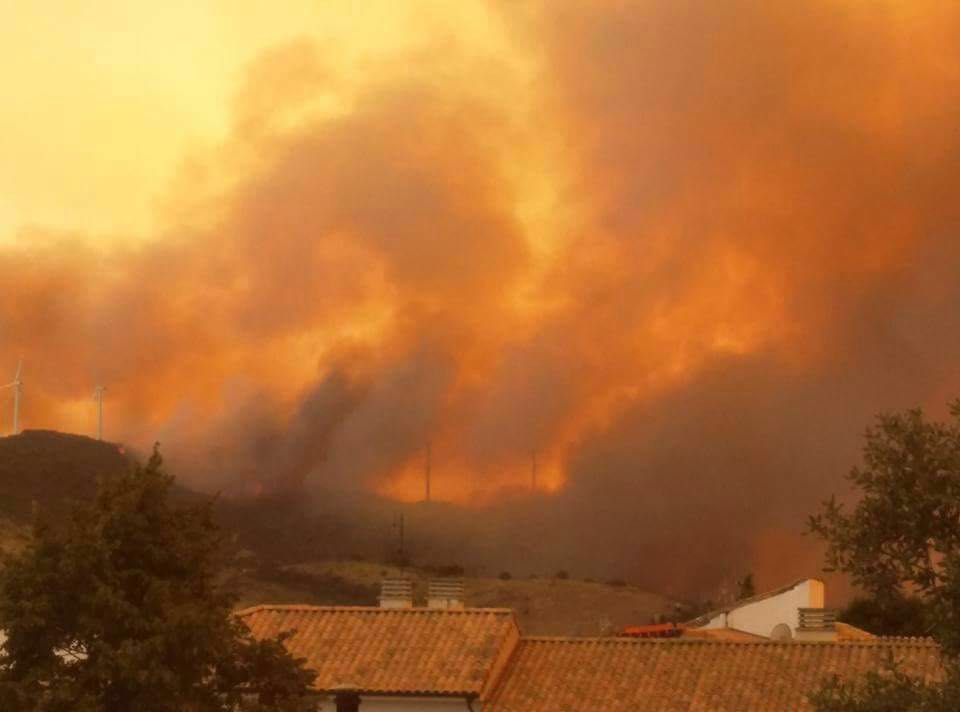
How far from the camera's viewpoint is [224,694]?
44969 millimetres

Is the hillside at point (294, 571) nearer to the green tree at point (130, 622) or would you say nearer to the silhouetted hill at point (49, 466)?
the silhouetted hill at point (49, 466)

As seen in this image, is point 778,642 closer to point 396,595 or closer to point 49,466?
point 396,595

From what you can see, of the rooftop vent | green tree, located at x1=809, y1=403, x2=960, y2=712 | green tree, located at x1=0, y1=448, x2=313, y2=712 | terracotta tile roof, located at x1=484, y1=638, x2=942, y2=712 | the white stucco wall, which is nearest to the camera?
green tree, located at x1=809, y1=403, x2=960, y2=712

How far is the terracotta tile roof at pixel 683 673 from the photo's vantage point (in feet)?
181

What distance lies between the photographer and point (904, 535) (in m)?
29.4

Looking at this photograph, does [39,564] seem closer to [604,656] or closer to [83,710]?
[83,710]

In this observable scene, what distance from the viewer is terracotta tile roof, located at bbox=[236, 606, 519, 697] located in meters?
55.4

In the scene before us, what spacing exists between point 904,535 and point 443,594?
4016 cm

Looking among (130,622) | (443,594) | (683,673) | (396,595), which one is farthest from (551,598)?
(130,622)

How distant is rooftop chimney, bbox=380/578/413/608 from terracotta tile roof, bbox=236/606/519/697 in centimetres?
480

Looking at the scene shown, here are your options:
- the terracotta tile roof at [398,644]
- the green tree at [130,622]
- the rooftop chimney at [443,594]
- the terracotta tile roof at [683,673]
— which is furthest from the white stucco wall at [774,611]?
the green tree at [130,622]

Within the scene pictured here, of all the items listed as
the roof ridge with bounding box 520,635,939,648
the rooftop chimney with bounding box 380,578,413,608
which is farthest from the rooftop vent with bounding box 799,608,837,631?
the rooftop chimney with bounding box 380,578,413,608

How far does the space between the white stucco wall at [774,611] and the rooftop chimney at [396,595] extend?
1650cm

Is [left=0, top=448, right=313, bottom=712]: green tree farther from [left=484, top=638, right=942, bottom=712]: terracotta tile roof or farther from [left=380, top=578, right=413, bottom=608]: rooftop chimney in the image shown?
[left=380, top=578, right=413, bottom=608]: rooftop chimney
